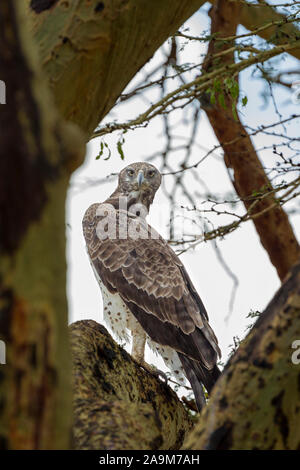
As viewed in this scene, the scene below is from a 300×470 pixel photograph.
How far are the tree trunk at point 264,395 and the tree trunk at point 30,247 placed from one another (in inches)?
21.1

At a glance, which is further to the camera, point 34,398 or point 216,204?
point 216,204

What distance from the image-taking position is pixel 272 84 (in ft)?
15.4

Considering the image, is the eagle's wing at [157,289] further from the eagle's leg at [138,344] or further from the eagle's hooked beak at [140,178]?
the eagle's hooked beak at [140,178]

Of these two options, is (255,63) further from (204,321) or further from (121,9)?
(121,9)

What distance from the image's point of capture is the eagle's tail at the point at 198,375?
366 cm

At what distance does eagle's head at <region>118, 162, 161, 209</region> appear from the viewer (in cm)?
524

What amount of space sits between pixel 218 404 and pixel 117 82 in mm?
1045

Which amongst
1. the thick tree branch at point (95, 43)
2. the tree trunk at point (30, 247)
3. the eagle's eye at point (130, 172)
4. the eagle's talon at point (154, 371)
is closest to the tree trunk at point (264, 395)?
the tree trunk at point (30, 247)

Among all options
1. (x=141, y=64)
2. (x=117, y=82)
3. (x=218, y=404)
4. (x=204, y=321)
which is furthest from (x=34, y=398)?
(x=204, y=321)

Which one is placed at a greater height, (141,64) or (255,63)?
(255,63)

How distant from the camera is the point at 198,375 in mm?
3732

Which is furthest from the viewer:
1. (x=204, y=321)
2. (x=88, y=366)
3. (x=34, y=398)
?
(x=204, y=321)
